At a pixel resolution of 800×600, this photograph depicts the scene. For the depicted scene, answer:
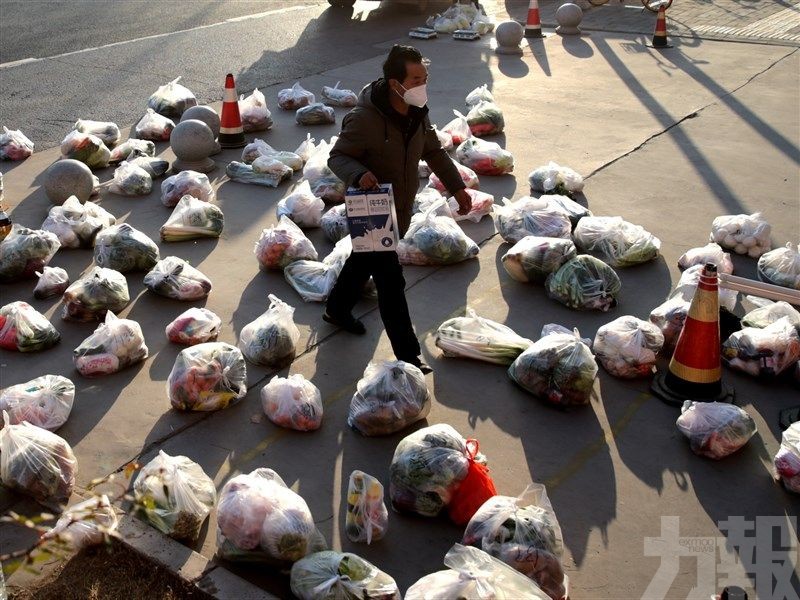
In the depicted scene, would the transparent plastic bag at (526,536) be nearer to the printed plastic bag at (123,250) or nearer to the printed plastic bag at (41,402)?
the printed plastic bag at (41,402)

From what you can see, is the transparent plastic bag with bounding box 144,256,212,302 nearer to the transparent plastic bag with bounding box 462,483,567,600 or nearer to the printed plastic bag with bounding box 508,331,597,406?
the printed plastic bag with bounding box 508,331,597,406

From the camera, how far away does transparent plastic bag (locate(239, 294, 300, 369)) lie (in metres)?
5.46

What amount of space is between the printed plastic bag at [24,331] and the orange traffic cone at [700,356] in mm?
3827

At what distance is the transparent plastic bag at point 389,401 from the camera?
4801mm

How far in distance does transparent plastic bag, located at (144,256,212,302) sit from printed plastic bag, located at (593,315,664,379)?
2806 mm

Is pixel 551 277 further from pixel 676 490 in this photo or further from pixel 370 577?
pixel 370 577

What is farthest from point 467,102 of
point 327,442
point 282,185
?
point 327,442

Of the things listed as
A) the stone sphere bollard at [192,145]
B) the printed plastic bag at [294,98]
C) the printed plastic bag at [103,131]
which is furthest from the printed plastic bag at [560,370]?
the printed plastic bag at [294,98]

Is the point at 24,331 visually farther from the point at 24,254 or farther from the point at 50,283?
the point at 24,254

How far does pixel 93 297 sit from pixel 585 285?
11.1 ft

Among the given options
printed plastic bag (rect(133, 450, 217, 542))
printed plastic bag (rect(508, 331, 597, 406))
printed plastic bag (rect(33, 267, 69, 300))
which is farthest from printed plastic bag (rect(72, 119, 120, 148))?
printed plastic bag (rect(133, 450, 217, 542))

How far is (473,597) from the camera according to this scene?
10.7 feet

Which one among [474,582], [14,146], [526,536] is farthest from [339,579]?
[14,146]

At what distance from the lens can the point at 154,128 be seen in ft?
31.2
